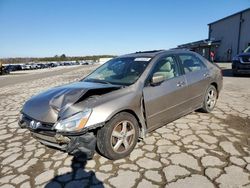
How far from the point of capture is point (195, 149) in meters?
3.58

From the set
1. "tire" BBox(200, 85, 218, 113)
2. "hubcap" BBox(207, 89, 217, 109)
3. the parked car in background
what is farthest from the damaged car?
the parked car in background

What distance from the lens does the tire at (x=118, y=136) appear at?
3100 mm

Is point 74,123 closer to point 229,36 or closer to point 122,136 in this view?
point 122,136

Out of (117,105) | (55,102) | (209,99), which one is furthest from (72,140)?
(209,99)

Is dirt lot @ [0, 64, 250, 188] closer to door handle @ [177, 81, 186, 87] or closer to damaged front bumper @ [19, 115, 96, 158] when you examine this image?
damaged front bumper @ [19, 115, 96, 158]

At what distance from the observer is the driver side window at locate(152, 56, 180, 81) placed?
3.95m

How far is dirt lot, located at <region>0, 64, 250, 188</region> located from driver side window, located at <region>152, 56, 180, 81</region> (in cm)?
114

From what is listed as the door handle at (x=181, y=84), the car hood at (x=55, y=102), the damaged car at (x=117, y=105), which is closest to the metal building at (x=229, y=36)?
the door handle at (x=181, y=84)

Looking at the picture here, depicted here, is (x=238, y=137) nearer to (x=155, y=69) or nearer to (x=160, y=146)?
(x=160, y=146)

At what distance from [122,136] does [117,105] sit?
518 mm

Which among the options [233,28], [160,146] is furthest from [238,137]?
[233,28]

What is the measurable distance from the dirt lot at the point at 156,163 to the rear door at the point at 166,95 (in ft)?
1.39

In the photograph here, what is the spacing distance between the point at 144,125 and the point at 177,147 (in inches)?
26.8

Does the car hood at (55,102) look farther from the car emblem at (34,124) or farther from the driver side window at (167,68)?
the driver side window at (167,68)
